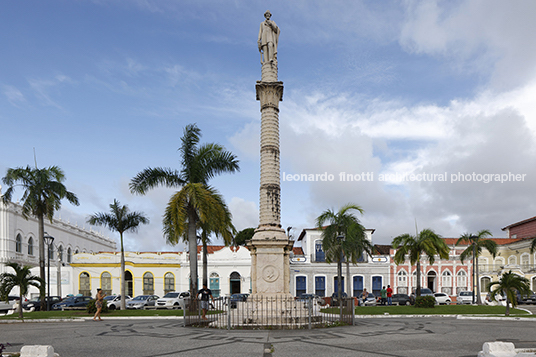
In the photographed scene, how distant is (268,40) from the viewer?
21.1 meters

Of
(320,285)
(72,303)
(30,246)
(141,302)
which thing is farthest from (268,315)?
(30,246)

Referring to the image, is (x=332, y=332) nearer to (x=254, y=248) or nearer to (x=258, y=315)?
(x=258, y=315)

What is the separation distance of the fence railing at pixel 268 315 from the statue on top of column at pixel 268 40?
33.0ft

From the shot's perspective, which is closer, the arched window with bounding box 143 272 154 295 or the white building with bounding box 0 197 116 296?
the white building with bounding box 0 197 116 296

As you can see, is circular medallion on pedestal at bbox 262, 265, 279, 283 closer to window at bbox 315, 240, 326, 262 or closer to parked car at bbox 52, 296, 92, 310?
parked car at bbox 52, 296, 92, 310

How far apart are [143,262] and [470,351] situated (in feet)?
136

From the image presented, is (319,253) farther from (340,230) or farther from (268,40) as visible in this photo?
(268,40)

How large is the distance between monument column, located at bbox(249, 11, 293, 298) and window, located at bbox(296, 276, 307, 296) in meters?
29.2

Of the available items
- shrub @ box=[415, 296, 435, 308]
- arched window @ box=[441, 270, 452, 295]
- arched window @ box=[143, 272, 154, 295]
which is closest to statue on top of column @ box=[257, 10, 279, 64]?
shrub @ box=[415, 296, 435, 308]

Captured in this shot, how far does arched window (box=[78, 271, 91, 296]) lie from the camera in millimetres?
47750

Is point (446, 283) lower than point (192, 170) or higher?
lower

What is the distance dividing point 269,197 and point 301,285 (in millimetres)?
30010

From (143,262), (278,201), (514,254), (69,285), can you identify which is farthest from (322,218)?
(514,254)

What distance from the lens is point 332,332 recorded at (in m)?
15.1
